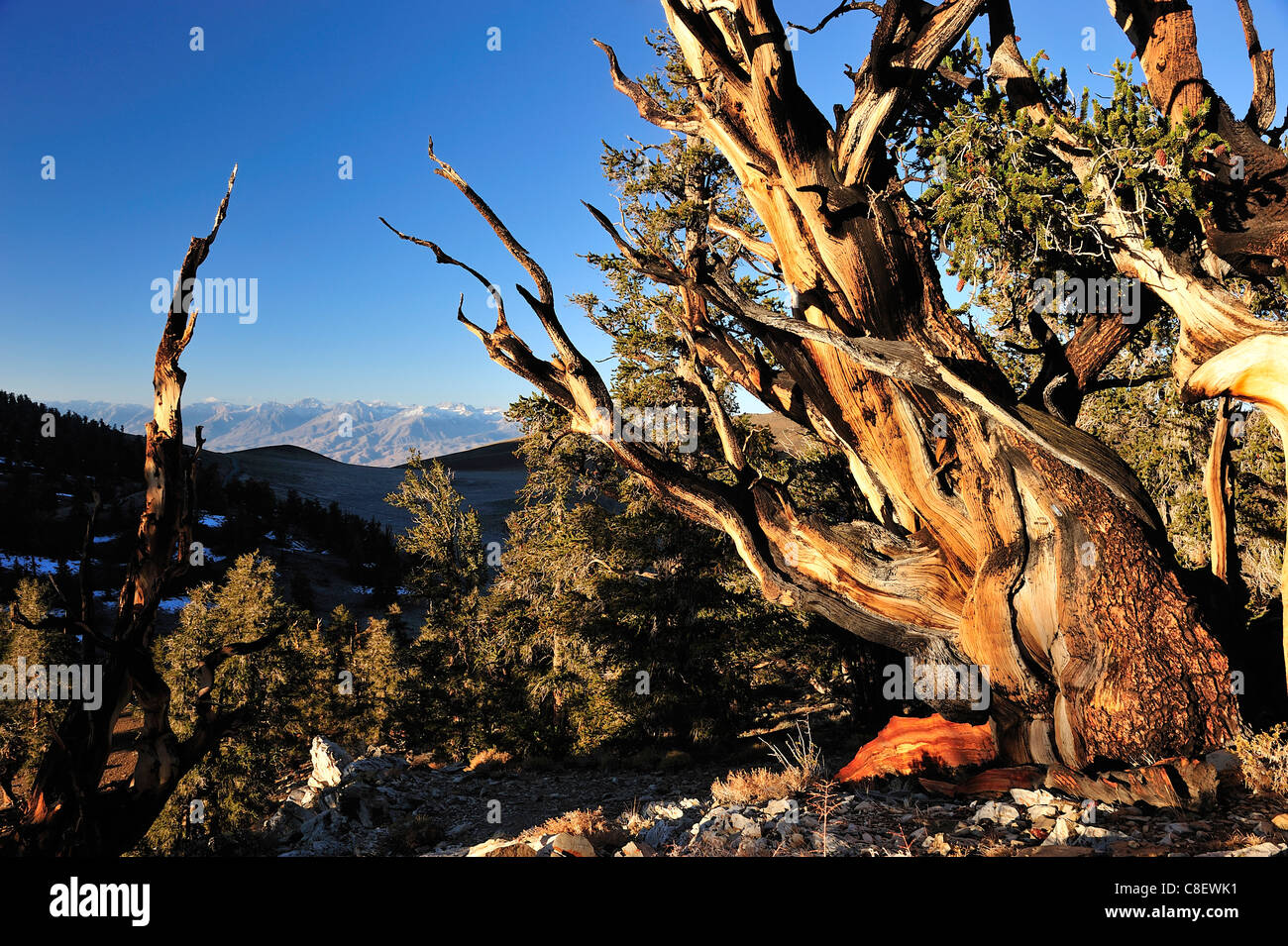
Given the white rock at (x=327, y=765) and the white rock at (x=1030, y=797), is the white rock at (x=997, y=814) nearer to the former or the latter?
the white rock at (x=1030, y=797)

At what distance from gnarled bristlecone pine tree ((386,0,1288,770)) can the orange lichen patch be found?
0.38 ft

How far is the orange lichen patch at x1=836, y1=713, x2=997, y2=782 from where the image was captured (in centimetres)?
616

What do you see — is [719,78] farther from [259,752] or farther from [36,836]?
[259,752]

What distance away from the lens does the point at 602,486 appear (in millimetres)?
12594

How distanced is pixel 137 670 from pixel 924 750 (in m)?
6.35

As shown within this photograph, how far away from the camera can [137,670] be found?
3650 mm

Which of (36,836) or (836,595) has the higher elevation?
(836,595)

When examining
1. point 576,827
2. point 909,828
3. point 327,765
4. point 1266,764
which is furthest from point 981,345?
point 327,765

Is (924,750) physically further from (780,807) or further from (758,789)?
(780,807)

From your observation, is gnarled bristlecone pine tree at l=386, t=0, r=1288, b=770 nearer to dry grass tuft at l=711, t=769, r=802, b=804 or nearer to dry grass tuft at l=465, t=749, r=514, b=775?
dry grass tuft at l=711, t=769, r=802, b=804
